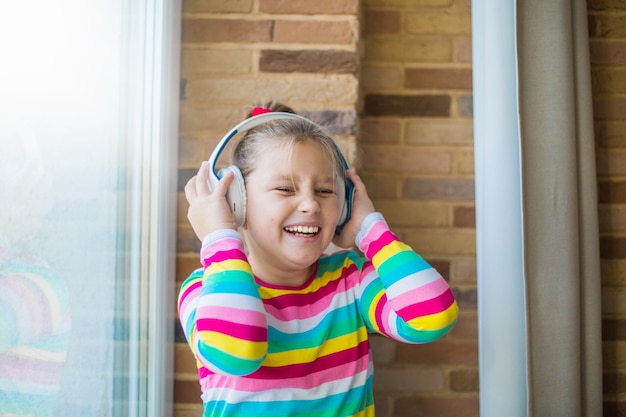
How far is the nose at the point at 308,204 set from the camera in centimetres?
94

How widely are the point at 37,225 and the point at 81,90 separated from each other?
26 cm

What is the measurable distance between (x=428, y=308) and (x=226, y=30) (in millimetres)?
840

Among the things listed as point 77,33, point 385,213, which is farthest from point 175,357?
point 77,33

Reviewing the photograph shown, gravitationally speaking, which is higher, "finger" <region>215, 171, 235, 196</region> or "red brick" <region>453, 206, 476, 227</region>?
"finger" <region>215, 171, 235, 196</region>

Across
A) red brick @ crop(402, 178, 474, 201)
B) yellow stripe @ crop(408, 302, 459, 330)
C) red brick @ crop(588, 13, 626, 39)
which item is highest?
red brick @ crop(588, 13, 626, 39)

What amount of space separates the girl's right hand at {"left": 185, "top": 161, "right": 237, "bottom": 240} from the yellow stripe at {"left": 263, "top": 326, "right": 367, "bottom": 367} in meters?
0.25

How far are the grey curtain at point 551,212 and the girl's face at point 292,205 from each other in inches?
21.5

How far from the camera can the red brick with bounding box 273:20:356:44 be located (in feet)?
4.17

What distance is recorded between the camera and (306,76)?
1276 millimetres

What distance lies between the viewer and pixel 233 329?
823 millimetres

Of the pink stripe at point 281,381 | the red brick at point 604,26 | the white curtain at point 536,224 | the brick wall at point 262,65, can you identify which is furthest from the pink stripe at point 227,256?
the red brick at point 604,26

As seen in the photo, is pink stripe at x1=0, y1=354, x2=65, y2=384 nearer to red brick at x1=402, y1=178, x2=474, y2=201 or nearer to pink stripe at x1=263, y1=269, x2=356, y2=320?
pink stripe at x1=263, y1=269, x2=356, y2=320

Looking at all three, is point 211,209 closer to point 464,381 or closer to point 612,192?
point 464,381

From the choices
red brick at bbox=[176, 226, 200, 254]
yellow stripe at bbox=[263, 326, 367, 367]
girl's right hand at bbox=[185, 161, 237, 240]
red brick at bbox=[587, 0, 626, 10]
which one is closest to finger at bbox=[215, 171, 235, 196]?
girl's right hand at bbox=[185, 161, 237, 240]
